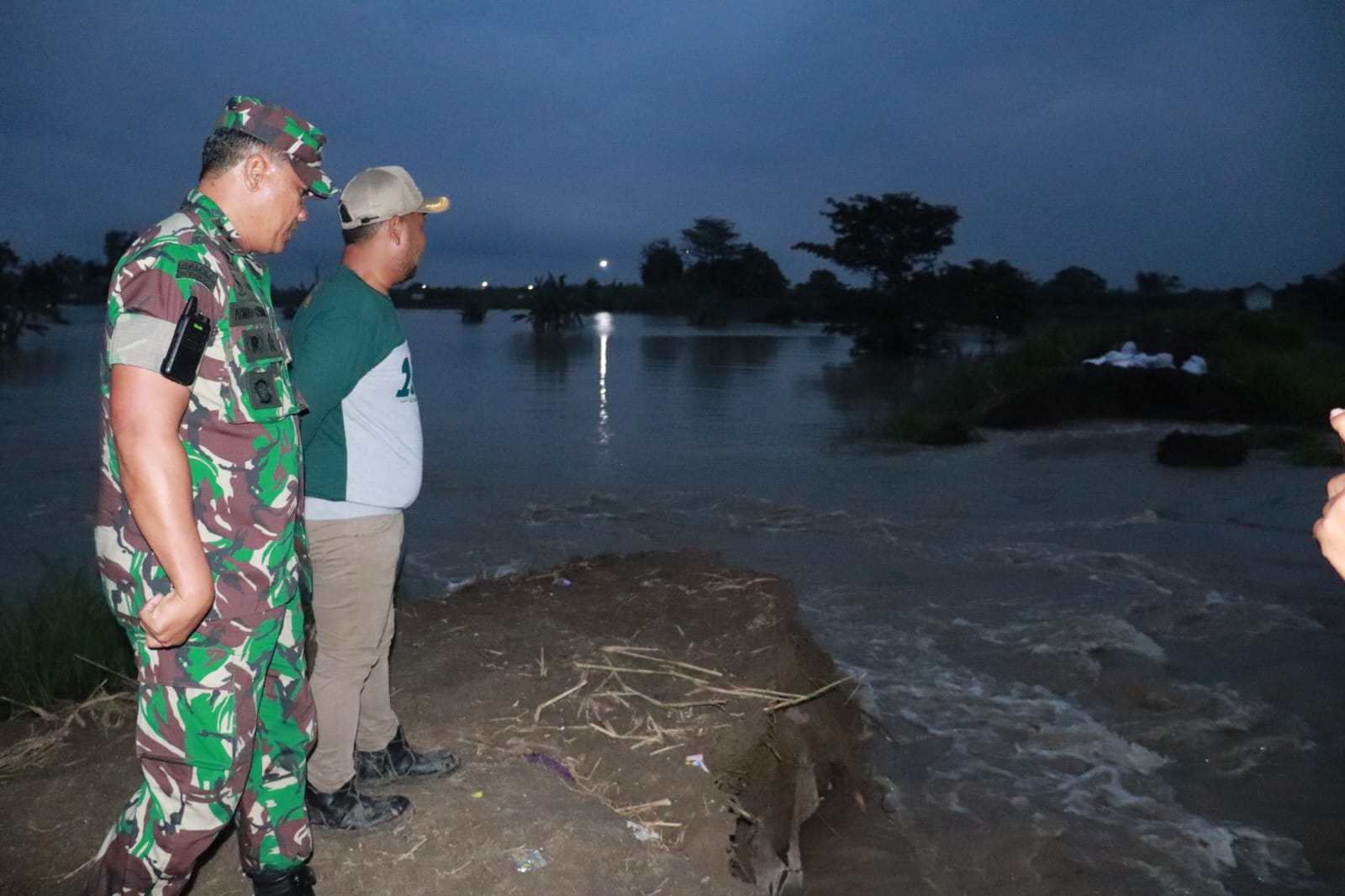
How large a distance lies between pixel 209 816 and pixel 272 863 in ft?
0.99

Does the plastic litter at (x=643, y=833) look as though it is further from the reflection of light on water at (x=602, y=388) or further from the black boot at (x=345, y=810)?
the reflection of light on water at (x=602, y=388)

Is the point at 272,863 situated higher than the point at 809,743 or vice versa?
the point at 272,863

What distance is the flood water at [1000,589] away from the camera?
395 cm

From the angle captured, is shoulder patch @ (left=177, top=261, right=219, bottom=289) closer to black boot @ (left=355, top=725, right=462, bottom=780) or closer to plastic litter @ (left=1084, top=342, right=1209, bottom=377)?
black boot @ (left=355, top=725, right=462, bottom=780)

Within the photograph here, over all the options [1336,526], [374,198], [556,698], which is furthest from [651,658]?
[1336,526]

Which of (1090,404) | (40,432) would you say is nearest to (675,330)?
(1090,404)

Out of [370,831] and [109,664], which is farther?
[109,664]

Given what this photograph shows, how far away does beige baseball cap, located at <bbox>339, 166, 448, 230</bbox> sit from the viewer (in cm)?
290

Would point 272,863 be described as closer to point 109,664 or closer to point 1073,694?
point 109,664

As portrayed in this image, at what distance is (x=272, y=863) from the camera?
2.38 metres

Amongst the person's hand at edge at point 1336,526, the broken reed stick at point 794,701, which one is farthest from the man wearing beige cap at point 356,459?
the person's hand at edge at point 1336,526

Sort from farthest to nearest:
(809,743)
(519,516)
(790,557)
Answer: (519,516), (790,557), (809,743)

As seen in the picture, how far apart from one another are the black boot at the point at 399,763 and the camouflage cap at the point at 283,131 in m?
1.80

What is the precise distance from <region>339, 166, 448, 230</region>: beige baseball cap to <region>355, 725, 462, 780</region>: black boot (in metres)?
1.60
